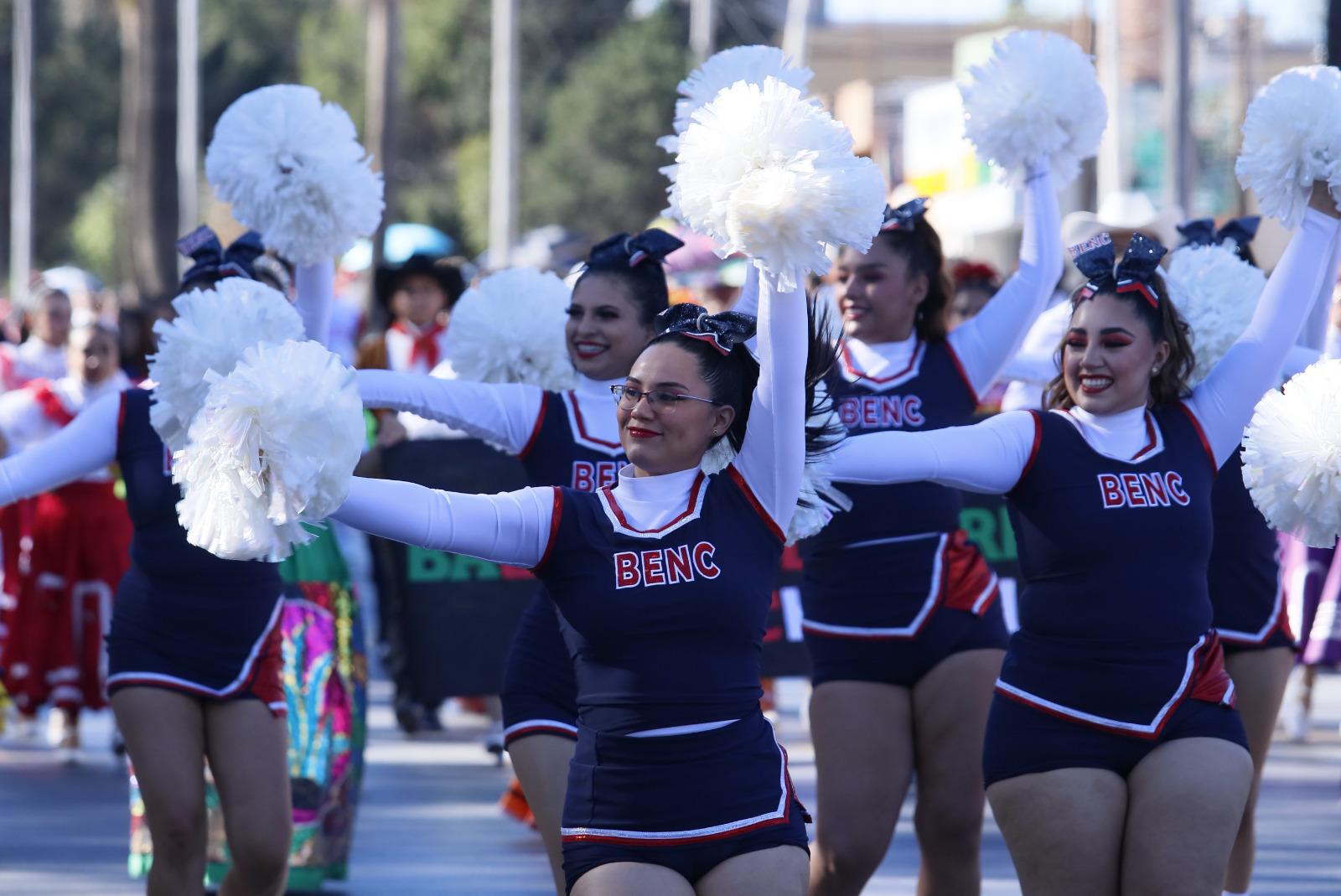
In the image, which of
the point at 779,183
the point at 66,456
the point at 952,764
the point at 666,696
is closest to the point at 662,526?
the point at 666,696

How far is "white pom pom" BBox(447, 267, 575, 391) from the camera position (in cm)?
527

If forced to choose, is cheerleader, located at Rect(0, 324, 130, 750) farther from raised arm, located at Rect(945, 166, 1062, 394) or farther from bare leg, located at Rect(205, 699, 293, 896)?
raised arm, located at Rect(945, 166, 1062, 394)

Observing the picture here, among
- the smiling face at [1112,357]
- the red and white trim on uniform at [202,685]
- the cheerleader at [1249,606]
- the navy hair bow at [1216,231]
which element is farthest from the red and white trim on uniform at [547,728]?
the navy hair bow at [1216,231]

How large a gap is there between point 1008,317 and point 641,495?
1715 mm

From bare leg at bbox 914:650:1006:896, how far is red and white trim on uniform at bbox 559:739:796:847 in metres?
1.37

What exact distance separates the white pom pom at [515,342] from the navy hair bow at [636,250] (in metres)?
0.42

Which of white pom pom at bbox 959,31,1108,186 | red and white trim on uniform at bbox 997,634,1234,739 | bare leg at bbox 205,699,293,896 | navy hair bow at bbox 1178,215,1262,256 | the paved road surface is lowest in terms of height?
the paved road surface

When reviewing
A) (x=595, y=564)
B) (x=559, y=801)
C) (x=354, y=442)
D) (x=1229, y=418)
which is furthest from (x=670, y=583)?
(x=1229, y=418)

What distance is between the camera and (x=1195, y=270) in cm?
506

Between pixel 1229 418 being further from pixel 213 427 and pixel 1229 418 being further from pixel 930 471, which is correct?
pixel 213 427

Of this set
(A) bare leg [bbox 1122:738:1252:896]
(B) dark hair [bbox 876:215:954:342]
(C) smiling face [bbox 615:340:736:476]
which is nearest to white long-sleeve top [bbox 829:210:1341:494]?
(C) smiling face [bbox 615:340:736:476]

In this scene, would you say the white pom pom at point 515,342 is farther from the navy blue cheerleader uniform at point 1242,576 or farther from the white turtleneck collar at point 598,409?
the navy blue cheerleader uniform at point 1242,576

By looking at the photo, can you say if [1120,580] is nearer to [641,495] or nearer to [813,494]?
[813,494]

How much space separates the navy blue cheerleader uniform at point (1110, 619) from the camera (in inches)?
158
